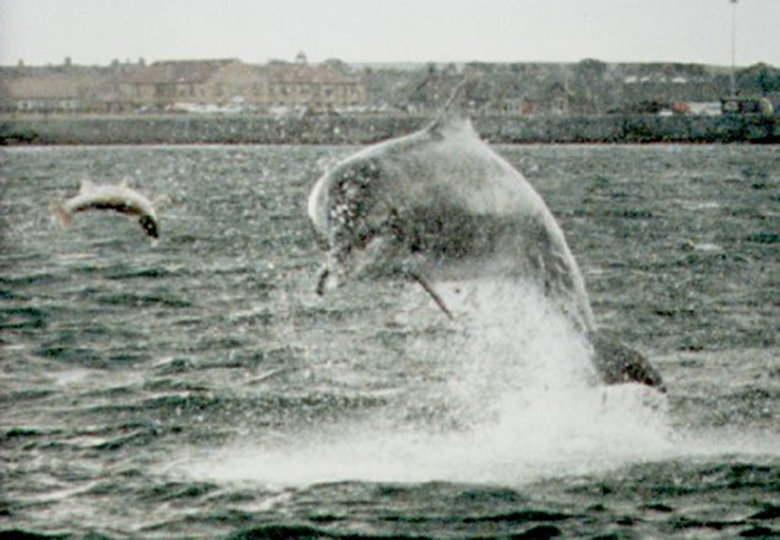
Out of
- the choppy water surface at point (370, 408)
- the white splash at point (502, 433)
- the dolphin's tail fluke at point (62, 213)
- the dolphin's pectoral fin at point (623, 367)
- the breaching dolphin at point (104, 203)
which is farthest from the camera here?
the dolphin's tail fluke at point (62, 213)

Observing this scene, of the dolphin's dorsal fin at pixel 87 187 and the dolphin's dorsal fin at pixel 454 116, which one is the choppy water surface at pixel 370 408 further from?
the dolphin's dorsal fin at pixel 87 187

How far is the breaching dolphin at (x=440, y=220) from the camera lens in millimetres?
11797

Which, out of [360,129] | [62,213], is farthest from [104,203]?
[360,129]

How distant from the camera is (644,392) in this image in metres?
17.8

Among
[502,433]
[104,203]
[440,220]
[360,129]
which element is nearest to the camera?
[440,220]

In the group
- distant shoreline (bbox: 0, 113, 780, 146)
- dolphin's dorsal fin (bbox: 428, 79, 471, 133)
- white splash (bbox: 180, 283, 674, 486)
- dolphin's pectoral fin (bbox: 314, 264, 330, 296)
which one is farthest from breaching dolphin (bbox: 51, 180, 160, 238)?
distant shoreline (bbox: 0, 113, 780, 146)

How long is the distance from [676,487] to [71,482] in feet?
20.1

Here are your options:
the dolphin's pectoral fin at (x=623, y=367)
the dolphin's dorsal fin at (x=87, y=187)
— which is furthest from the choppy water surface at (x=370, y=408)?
the dolphin's dorsal fin at (x=87, y=187)

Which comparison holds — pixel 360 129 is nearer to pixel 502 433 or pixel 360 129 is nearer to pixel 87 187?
pixel 87 187

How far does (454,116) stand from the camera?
1279cm

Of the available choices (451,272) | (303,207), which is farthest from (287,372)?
(303,207)

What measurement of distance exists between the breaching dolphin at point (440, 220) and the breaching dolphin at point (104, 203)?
8250 mm

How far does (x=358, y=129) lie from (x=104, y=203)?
5893 inches

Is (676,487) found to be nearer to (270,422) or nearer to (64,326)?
(270,422)
